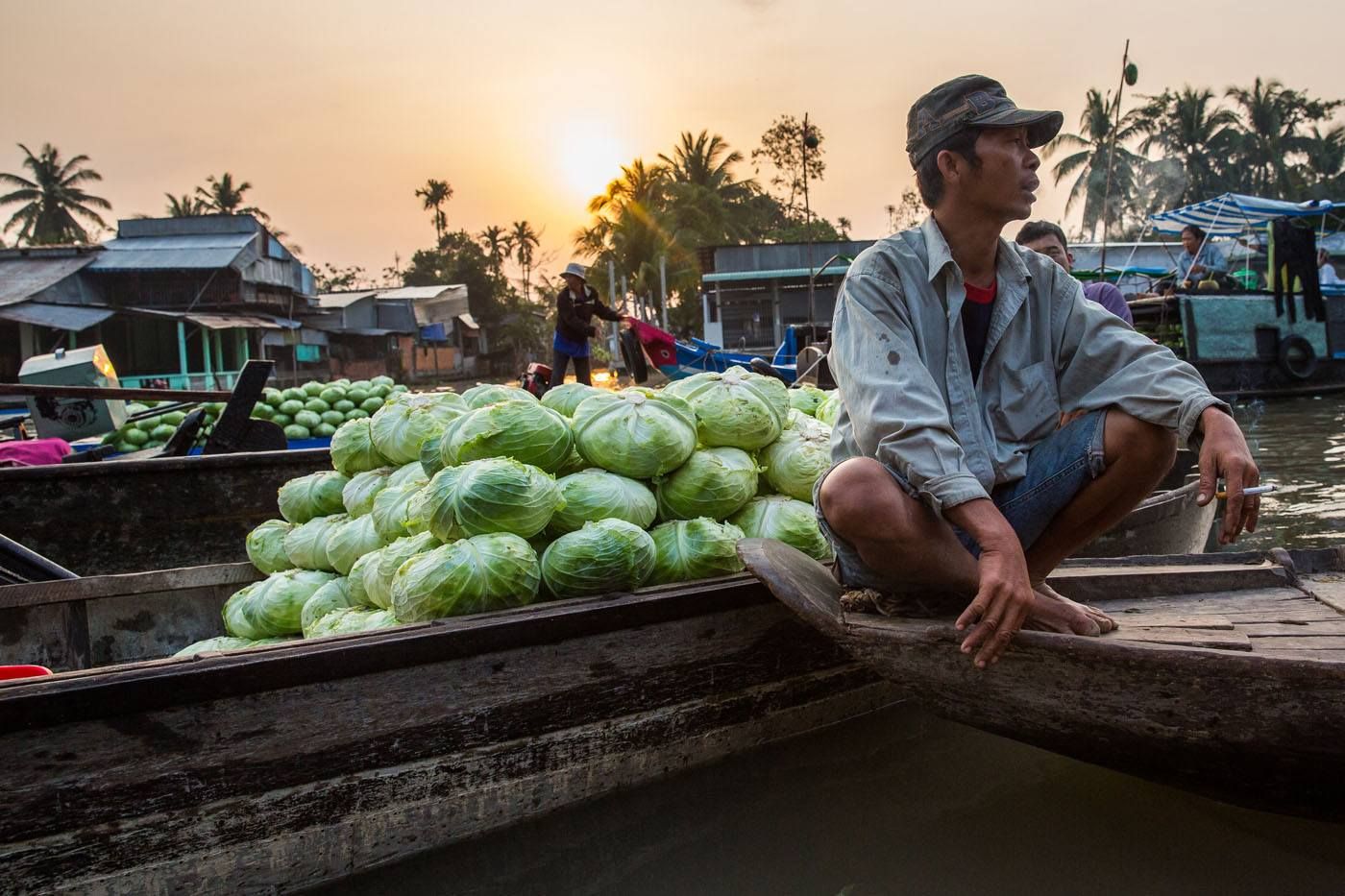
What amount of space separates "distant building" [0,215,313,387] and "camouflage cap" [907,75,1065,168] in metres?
23.4

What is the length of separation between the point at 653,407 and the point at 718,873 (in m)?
1.37

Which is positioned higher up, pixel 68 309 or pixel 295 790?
pixel 68 309

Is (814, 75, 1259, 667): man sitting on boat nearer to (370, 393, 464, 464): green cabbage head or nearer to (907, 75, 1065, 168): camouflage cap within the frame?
(907, 75, 1065, 168): camouflage cap

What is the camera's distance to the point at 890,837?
2.54 m

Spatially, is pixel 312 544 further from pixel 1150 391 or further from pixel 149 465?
pixel 1150 391

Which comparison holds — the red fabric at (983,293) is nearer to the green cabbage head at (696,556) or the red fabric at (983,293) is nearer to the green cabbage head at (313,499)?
the green cabbage head at (696,556)

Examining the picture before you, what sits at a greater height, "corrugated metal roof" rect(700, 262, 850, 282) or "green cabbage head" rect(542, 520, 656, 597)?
"corrugated metal roof" rect(700, 262, 850, 282)

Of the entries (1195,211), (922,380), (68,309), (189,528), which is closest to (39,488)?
(189,528)

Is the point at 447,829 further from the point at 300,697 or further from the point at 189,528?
the point at 189,528

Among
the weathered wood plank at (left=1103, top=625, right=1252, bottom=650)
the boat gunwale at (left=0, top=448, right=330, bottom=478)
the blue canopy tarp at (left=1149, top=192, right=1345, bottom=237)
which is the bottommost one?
the weathered wood plank at (left=1103, top=625, right=1252, bottom=650)

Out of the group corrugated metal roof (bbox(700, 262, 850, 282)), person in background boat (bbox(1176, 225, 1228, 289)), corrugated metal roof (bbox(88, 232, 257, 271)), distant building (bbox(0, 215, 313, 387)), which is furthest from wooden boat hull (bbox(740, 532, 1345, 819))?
corrugated metal roof (bbox(88, 232, 257, 271))

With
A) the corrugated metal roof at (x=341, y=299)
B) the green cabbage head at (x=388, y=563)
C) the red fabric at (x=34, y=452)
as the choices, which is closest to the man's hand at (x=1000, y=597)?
the green cabbage head at (x=388, y=563)

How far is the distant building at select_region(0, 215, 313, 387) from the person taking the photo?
2183cm

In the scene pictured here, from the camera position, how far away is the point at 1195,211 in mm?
15086
